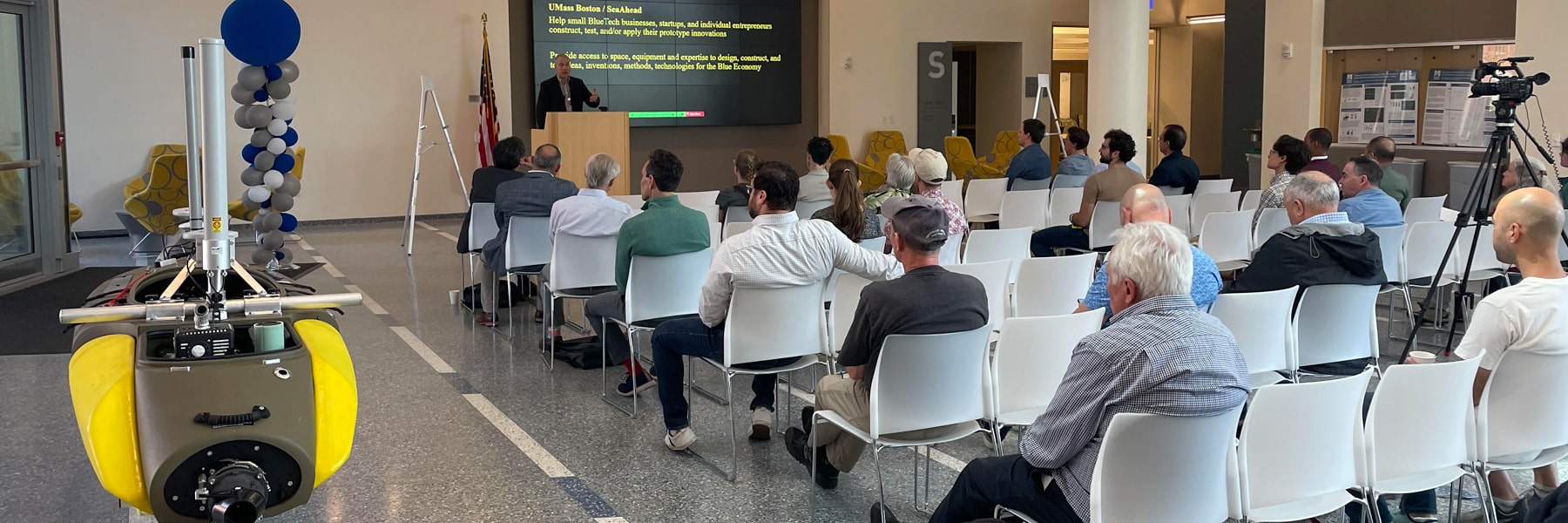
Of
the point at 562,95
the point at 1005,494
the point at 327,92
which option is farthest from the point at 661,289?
the point at 327,92

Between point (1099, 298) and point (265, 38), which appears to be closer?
point (1099, 298)

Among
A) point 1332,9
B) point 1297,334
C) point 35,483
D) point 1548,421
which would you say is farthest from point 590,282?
point 1332,9

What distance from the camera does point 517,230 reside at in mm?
6840

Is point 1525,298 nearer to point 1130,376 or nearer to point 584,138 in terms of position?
point 1130,376

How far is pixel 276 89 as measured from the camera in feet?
28.5

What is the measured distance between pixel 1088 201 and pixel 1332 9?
662 cm

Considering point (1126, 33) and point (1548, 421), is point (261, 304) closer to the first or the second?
point (1548, 421)

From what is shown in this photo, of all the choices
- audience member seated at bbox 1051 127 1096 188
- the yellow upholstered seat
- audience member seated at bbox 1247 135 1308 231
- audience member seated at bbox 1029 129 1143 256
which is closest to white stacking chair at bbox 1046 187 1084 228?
audience member seated at bbox 1029 129 1143 256

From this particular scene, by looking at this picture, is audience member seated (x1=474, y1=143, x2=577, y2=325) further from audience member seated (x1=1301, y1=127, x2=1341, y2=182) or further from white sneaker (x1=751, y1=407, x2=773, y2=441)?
audience member seated (x1=1301, y1=127, x2=1341, y2=182)

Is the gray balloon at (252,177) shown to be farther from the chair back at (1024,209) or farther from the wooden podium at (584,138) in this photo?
the chair back at (1024,209)

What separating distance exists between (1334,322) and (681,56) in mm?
A: 11288

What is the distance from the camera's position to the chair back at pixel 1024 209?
27.8ft

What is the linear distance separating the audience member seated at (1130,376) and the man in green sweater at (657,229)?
2.50 m

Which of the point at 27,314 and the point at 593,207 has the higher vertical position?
the point at 593,207
